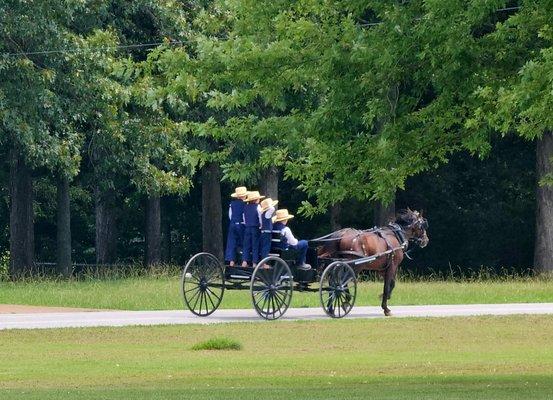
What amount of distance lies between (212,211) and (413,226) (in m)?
19.4

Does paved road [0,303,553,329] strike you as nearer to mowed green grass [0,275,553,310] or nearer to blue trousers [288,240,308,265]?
blue trousers [288,240,308,265]

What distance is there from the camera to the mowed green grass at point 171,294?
101 ft

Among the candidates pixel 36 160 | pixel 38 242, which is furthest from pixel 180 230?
pixel 36 160

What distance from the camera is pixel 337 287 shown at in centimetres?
2638

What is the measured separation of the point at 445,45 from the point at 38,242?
4853cm

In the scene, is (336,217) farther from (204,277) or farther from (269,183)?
(204,277)

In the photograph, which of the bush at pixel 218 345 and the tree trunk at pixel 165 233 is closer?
the bush at pixel 218 345

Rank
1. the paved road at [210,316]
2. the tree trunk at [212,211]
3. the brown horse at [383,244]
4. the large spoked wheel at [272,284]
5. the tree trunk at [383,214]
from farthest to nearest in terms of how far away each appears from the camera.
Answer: the tree trunk at [383,214]
the tree trunk at [212,211]
the brown horse at [383,244]
the large spoked wheel at [272,284]
the paved road at [210,316]

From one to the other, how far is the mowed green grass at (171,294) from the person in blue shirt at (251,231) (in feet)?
11.4

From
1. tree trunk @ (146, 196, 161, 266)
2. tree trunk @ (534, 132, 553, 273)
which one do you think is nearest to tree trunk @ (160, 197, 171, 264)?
tree trunk @ (146, 196, 161, 266)

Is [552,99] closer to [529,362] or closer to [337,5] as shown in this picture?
[337,5]

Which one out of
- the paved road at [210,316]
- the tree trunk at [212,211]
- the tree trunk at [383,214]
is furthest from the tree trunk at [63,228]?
the paved road at [210,316]

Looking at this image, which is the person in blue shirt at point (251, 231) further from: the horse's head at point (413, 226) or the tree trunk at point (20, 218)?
the tree trunk at point (20, 218)

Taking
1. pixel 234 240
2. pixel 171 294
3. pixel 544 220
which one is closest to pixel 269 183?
pixel 544 220
